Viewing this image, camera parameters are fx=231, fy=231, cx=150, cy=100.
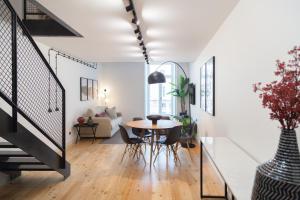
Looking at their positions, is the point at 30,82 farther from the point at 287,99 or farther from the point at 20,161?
the point at 287,99

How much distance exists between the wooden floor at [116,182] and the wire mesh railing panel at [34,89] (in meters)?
0.79

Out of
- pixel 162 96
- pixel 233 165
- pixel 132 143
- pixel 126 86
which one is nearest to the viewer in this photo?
pixel 233 165

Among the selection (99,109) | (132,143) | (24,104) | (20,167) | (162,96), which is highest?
(162,96)

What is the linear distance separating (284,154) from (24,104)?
375cm

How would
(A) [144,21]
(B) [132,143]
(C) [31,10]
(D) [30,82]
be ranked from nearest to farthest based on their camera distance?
(A) [144,21], (D) [30,82], (B) [132,143], (C) [31,10]

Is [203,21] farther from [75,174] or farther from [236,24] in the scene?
[75,174]

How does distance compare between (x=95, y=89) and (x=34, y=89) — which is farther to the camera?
(x=95, y=89)

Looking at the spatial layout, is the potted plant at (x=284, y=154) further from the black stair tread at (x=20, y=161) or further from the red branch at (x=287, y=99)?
the black stair tread at (x=20, y=161)

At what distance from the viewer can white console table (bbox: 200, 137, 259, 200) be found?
148cm

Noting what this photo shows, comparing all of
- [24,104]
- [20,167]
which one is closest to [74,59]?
[24,104]

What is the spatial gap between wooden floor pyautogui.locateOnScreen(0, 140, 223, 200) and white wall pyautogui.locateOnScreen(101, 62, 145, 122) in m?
4.53

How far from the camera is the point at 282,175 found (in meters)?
1.11

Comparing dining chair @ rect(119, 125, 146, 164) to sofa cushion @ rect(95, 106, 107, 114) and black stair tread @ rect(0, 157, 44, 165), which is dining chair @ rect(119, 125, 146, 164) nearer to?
black stair tread @ rect(0, 157, 44, 165)

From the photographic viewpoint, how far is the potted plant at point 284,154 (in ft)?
3.53
